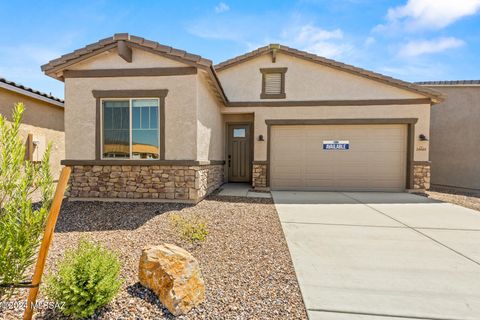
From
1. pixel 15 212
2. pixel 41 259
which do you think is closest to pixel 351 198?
pixel 41 259

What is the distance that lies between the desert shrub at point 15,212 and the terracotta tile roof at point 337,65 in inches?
347

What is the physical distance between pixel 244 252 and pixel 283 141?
21.7ft

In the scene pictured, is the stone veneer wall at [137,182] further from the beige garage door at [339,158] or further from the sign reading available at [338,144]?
the sign reading available at [338,144]

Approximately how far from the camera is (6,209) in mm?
2053

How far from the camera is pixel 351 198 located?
26.7ft

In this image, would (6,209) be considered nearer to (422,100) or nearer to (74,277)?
(74,277)

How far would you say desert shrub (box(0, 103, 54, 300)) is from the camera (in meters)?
1.97

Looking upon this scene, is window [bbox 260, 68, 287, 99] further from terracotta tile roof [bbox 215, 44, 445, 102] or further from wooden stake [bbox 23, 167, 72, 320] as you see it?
wooden stake [bbox 23, 167, 72, 320]

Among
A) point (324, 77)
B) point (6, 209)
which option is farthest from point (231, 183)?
point (6, 209)

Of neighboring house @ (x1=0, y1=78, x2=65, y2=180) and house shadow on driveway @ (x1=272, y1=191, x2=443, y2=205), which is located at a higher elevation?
neighboring house @ (x1=0, y1=78, x2=65, y2=180)

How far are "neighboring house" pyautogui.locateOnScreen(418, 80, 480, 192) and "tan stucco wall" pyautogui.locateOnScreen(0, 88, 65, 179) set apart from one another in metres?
16.2

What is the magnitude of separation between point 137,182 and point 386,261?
595 centimetres

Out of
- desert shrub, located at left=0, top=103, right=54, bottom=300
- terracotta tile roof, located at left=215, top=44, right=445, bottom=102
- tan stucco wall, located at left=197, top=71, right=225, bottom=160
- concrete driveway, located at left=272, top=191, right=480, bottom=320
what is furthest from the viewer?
terracotta tile roof, located at left=215, top=44, right=445, bottom=102

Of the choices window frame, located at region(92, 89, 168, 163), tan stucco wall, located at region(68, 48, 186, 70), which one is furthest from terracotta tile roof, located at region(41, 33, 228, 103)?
window frame, located at region(92, 89, 168, 163)
